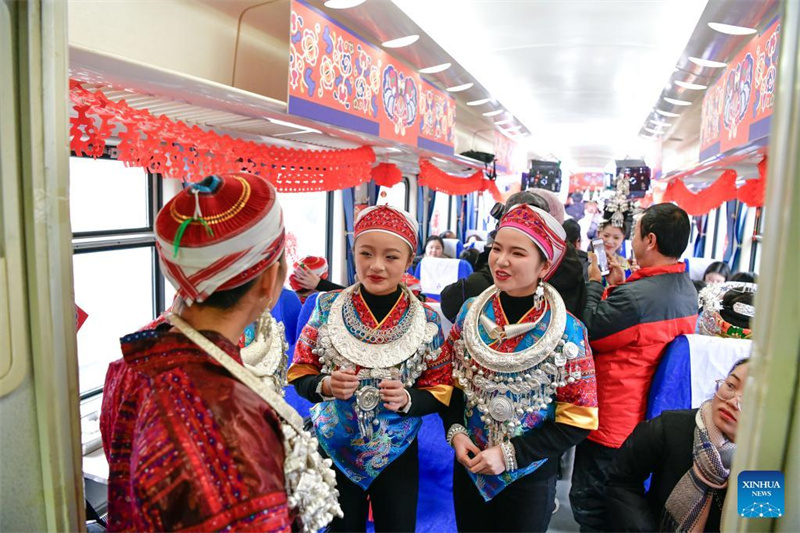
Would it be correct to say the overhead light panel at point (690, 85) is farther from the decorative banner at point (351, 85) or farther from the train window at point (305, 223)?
the train window at point (305, 223)

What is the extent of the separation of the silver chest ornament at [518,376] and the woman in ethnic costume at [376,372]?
0.16 meters

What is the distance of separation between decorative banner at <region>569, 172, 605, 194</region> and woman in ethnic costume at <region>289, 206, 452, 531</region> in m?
19.7

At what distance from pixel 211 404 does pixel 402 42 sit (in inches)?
151

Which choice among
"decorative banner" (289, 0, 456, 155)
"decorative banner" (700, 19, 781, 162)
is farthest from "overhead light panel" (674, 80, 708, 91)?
"decorative banner" (289, 0, 456, 155)

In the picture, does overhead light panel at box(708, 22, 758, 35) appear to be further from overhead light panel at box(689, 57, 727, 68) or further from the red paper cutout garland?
the red paper cutout garland

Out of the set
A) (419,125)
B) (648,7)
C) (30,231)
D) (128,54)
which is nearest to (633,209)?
(648,7)

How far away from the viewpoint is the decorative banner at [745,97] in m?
2.94

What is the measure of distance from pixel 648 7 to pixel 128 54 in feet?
11.1

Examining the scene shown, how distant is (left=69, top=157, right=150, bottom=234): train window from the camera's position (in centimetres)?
300

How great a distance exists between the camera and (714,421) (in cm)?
138

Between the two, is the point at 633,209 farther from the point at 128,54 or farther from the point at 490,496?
the point at 128,54

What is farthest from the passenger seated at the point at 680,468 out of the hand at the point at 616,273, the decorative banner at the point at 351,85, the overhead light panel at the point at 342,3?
the overhead light panel at the point at 342,3

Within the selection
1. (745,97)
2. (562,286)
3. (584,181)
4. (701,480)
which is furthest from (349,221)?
(584,181)

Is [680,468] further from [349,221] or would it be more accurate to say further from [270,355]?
[349,221]
